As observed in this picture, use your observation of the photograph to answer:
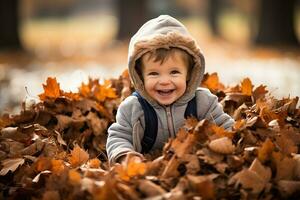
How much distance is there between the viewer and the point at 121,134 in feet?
12.7

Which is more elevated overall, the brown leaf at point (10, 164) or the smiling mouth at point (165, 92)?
the smiling mouth at point (165, 92)

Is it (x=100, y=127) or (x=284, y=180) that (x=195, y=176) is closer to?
(x=284, y=180)

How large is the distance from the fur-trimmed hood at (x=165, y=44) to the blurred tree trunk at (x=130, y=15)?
16.9 meters

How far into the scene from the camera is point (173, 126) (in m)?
3.91

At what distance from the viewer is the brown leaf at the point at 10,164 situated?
3.53 meters

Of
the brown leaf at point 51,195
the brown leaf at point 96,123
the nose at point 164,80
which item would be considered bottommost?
the brown leaf at point 96,123

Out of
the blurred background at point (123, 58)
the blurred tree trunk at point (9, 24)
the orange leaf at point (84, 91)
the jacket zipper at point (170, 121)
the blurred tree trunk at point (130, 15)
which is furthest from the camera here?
the blurred tree trunk at point (130, 15)

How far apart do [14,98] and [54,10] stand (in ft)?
171

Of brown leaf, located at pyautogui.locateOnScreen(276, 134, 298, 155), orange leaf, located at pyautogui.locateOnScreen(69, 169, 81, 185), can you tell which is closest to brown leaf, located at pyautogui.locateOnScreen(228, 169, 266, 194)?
brown leaf, located at pyautogui.locateOnScreen(276, 134, 298, 155)

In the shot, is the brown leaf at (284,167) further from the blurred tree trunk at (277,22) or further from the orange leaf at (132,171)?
the blurred tree trunk at (277,22)

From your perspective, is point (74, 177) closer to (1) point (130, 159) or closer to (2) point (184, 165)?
(1) point (130, 159)

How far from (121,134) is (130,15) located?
1713cm

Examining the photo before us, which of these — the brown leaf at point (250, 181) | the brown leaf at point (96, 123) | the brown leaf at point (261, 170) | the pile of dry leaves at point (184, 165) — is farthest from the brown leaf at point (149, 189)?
the brown leaf at point (96, 123)

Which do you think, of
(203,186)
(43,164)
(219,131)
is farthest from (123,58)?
(203,186)
